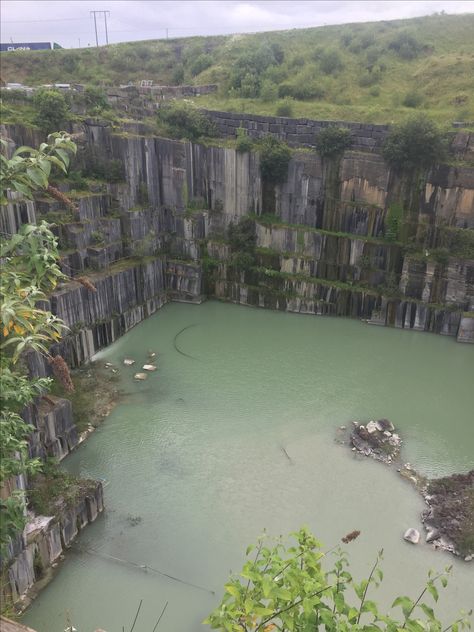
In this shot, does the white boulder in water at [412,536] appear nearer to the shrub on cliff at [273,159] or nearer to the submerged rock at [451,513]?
the submerged rock at [451,513]

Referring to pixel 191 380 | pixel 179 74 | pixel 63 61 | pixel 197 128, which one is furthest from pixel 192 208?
pixel 63 61

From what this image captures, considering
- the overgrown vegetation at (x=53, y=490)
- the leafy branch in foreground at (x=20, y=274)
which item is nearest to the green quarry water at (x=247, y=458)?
the overgrown vegetation at (x=53, y=490)

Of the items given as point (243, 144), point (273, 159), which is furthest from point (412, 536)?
point (243, 144)

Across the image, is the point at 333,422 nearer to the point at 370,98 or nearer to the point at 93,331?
the point at 93,331

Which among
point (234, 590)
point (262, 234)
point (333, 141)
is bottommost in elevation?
point (262, 234)

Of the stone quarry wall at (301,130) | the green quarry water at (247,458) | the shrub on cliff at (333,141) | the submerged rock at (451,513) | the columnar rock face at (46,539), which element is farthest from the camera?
the shrub on cliff at (333,141)

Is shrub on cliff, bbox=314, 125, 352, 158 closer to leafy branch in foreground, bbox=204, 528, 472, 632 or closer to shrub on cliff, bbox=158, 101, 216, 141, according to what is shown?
shrub on cliff, bbox=158, 101, 216, 141

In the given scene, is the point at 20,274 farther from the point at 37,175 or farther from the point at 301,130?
the point at 301,130

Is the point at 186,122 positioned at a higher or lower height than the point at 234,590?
higher
